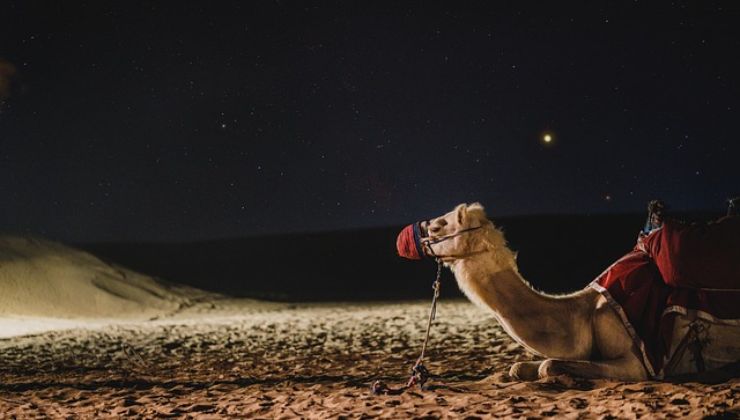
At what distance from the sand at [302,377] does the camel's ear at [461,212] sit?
1.17 meters

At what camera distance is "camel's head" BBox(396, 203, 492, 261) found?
3918 mm

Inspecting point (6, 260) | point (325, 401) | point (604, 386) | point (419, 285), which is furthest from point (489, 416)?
point (419, 285)

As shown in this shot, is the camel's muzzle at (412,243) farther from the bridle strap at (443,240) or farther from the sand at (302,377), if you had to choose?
the sand at (302,377)

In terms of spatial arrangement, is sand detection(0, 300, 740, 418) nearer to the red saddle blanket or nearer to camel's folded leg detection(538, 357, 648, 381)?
camel's folded leg detection(538, 357, 648, 381)

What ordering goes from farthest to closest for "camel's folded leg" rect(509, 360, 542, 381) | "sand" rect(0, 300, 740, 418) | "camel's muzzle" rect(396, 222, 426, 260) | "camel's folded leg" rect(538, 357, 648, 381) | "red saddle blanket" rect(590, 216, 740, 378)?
"camel's folded leg" rect(509, 360, 542, 381), "camel's muzzle" rect(396, 222, 426, 260), "camel's folded leg" rect(538, 357, 648, 381), "red saddle blanket" rect(590, 216, 740, 378), "sand" rect(0, 300, 740, 418)

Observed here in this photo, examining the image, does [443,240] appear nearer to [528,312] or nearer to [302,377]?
[528,312]

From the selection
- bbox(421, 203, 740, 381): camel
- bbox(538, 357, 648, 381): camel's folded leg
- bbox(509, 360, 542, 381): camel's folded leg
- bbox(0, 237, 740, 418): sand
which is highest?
bbox(421, 203, 740, 381): camel

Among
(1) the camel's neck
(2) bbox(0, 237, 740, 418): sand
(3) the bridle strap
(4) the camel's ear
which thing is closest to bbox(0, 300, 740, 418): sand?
(2) bbox(0, 237, 740, 418): sand

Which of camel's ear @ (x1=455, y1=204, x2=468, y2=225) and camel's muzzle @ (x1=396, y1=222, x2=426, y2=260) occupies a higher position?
camel's ear @ (x1=455, y1=204, x2=468, y2=225)

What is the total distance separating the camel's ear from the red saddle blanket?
113cm

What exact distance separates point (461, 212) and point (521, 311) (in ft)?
2.51

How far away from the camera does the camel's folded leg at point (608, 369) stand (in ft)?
12.6

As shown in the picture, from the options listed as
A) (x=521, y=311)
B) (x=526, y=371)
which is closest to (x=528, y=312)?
(x=521, y=311)

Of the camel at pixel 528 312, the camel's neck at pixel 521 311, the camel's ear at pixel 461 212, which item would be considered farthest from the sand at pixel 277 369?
the camel's ear at pixel 461 212
